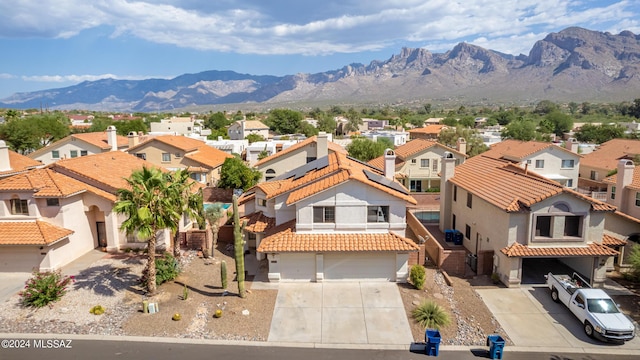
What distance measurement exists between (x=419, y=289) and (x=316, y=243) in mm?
6107

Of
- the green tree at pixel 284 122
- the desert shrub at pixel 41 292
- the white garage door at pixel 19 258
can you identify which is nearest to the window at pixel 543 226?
the desert shrub at pixel 41 292

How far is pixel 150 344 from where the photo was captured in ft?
58.0

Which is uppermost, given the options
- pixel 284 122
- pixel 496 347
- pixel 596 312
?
pixel 284 122

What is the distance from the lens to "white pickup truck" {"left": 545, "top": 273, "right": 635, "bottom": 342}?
58.2ft

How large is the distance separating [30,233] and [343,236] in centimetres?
1773

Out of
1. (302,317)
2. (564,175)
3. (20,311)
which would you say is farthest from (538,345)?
(564,175)

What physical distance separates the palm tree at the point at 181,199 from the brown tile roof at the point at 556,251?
1764cm

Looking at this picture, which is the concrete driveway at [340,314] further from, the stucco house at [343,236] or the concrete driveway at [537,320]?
the concrete driveway at [537,320]

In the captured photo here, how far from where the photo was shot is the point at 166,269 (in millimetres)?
23297

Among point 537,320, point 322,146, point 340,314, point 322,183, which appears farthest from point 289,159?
point 537,320

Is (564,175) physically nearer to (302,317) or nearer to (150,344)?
(302,317)

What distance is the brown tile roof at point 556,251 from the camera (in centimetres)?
2238

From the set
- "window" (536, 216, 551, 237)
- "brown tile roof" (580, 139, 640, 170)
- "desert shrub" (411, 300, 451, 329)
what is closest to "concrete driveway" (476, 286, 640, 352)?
"desert shrub" (411, 300, 451, 329)

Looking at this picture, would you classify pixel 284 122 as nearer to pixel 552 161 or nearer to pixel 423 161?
pixel 423 161
